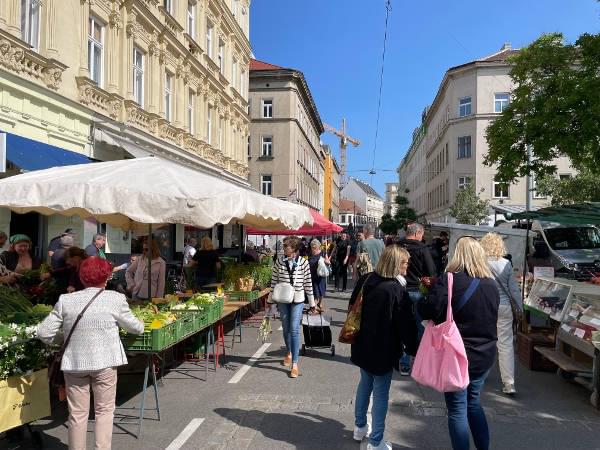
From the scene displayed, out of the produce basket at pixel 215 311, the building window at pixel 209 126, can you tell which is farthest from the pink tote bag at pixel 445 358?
the building window at pixel 209 126

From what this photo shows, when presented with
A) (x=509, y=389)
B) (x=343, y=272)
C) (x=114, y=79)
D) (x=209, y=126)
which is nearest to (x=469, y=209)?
(x=209, y=126)

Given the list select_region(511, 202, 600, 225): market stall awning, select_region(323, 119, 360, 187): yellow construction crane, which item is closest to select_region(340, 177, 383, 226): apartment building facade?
select_region(323, 119, 360, 187): yellow construction crane

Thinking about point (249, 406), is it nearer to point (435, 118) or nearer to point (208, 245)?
point (208, 245)

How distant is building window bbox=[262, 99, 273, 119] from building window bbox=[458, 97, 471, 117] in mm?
15853

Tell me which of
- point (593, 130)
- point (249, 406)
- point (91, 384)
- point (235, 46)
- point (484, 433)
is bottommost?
point (249, 406)

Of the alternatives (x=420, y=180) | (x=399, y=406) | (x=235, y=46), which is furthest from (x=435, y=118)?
(x=399, y=406)

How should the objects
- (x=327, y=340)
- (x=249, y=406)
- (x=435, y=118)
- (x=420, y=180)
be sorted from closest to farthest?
(x=249, y=406) → (x=327, y=340) → (x=435, y=118) → (x=420, y=180)

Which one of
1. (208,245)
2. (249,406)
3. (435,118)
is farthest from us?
(435,118)

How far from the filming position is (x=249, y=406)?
5.91 meters

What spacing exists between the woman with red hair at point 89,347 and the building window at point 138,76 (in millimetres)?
14633

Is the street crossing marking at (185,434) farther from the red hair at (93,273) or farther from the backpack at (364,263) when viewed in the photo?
the backpack at (364,263)

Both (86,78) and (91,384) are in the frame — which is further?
(86,78)

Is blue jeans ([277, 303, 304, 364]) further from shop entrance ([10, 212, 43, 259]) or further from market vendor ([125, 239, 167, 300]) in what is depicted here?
shop entrance ([10, 212, 43, 259])

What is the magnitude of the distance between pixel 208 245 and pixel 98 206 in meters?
5.81
